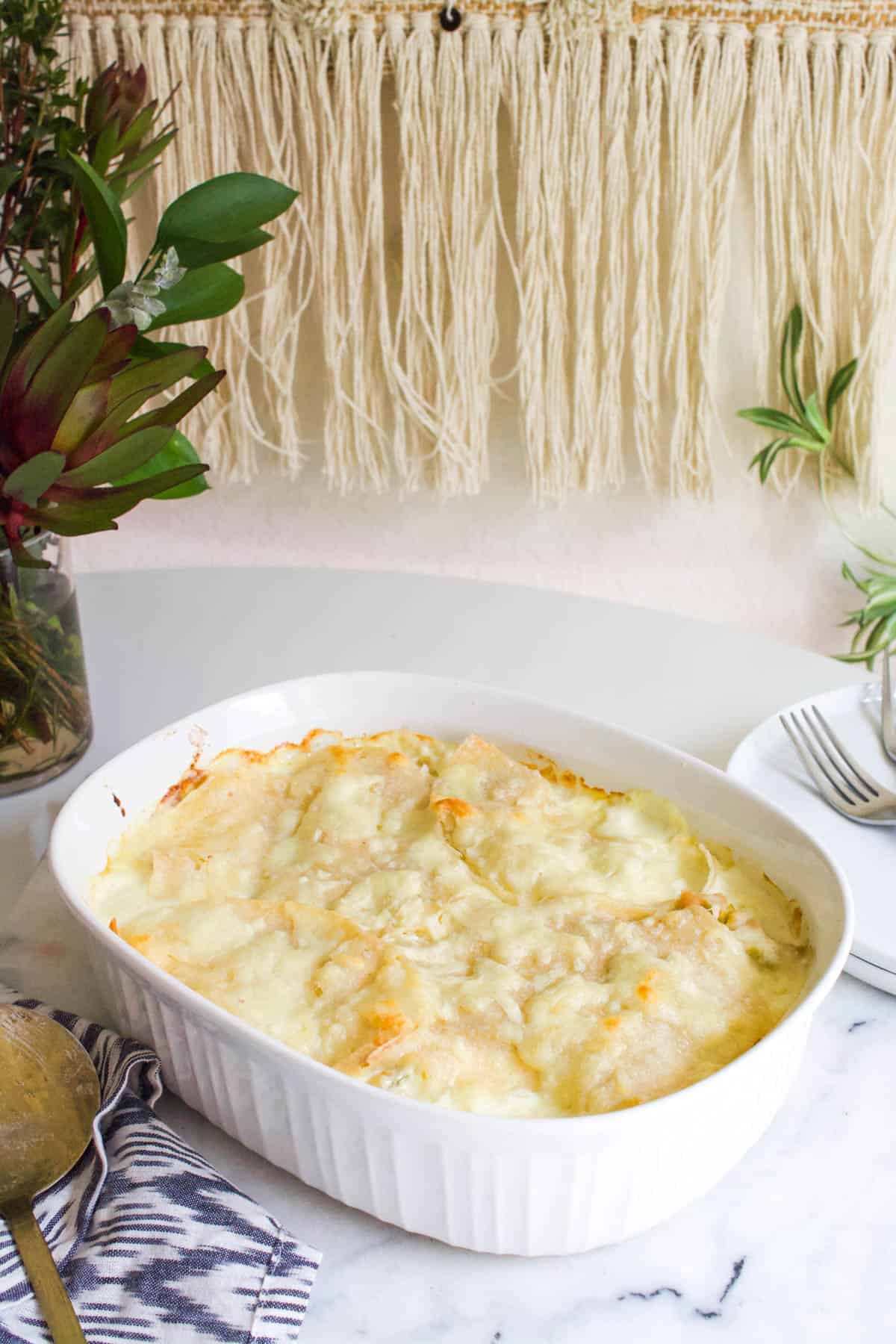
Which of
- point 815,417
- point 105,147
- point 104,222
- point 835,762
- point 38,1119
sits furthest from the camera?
point 815,417

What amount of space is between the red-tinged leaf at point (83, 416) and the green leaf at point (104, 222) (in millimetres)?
119

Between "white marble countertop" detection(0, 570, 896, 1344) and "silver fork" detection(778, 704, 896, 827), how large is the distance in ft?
0.30

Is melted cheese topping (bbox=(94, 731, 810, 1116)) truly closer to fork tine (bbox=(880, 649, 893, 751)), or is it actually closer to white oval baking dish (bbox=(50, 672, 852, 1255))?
white oval baking dish (bbox=(50, 672, 852, 1255))

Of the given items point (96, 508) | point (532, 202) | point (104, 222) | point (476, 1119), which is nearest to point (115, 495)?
point (96, 508)

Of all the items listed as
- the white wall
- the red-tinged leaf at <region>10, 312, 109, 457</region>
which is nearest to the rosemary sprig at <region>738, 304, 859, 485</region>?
the white wall

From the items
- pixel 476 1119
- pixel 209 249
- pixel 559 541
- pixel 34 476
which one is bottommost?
pixel 559 541

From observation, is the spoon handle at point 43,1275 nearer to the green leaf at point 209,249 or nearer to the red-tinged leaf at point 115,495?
the red-tinged leaf at point 115,495

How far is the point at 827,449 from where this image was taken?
1.65 m

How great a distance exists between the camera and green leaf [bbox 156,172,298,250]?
0.82 meters

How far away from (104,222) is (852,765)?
0.66 m

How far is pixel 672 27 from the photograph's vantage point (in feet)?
4.55

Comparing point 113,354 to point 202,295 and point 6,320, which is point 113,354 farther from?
point 202,295

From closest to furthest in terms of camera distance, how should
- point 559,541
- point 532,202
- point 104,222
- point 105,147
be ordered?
point 104,222 → point 105,147 → point 532,202 → point 559,541

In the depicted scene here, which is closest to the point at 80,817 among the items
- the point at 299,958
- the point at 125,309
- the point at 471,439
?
the point at 299,958
